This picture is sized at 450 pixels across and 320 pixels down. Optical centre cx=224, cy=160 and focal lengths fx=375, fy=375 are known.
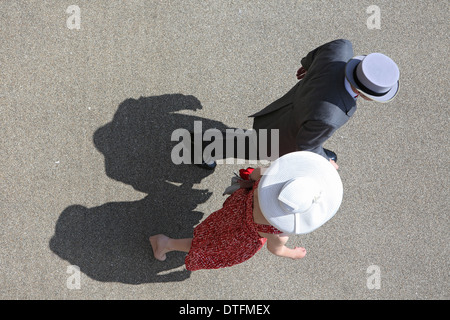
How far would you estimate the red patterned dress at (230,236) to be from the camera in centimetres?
206

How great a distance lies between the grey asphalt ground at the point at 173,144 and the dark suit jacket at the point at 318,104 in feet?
3.09

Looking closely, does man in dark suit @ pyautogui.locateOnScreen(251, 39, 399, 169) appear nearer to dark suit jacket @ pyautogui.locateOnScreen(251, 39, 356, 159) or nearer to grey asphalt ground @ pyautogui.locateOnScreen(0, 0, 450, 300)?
dark suit jacket @ pyautogui.locateOnScreen(251, 39, 356, 159)

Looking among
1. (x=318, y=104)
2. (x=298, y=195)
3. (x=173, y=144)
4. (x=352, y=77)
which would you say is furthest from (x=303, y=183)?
(x=173, y=144)

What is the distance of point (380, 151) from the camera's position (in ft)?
10.5

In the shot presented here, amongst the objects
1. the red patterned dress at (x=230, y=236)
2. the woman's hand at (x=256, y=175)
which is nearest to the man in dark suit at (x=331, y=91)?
the woman's hand at (x=256, y=175)

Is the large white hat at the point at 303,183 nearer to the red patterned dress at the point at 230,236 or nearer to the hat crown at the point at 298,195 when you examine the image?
the hat crown at the point at 298,195

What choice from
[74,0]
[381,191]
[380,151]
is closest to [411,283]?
[381,191]

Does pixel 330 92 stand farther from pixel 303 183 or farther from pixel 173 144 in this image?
pixel 173 144

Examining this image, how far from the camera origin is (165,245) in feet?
8.86

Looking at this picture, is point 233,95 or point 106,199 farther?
point 233,95

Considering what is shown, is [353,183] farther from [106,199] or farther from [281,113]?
[106,199]

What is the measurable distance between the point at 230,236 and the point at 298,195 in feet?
2.40

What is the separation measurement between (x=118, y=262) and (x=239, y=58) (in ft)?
6.19

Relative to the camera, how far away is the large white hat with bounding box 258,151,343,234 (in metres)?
1.64
